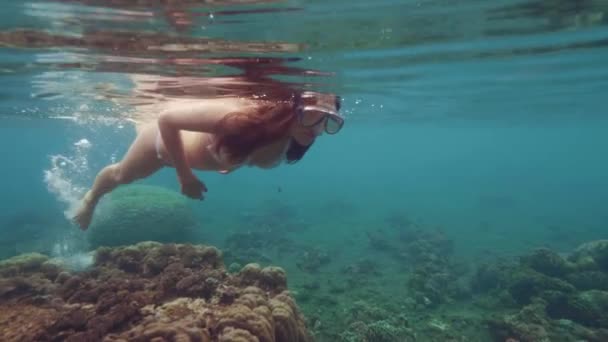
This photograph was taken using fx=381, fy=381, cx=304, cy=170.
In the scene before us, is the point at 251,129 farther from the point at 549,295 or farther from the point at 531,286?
the point at 531,286

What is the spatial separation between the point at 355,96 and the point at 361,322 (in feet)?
40.5

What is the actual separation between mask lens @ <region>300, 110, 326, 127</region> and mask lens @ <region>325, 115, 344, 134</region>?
156 mm

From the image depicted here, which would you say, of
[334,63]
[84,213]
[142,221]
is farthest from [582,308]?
[142,221]

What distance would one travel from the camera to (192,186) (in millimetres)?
4953

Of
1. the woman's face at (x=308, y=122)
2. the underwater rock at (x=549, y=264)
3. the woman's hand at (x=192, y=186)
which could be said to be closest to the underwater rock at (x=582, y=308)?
the underwater rock at (x=549, y=264)

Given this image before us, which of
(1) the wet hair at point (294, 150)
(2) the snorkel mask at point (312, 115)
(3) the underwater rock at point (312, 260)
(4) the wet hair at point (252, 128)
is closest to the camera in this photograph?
(4) the wet hair at point (252, 128)

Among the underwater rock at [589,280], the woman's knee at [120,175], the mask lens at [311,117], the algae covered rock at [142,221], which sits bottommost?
the algae covered rock at [142,221]

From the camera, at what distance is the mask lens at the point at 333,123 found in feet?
17.7

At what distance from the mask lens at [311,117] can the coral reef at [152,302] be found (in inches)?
113

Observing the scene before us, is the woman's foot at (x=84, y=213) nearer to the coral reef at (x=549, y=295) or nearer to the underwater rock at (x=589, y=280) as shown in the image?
the coral reef at (x=549, y=295)

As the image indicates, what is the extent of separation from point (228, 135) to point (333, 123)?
160cm

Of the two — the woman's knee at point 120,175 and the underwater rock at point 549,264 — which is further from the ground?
the woman's knee at point 120,175

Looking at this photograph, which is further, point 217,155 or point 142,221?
point 142,221

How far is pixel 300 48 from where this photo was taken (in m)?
9.63
